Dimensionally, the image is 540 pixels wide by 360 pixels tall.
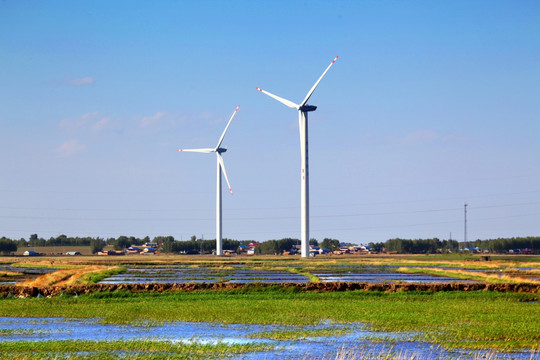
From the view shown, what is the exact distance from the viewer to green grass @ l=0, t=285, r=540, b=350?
31875 mm

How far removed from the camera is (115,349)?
27.2m

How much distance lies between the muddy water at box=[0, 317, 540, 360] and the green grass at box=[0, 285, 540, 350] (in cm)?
150

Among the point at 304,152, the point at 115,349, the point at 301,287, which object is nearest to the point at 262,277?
the point at 301,287

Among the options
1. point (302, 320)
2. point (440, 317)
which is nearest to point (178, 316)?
point (302, 320)

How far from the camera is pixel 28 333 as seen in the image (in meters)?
31.5

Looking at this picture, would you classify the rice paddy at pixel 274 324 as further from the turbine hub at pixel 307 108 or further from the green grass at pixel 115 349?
the turbine hub at pixel 307 108

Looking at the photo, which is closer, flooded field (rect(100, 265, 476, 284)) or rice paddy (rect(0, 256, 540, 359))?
rice paddy (rect(0, 256, 540, 359))

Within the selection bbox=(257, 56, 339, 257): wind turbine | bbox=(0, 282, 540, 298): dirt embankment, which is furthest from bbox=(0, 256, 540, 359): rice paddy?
bbox=(257, 56, 339, 257): wind turbine

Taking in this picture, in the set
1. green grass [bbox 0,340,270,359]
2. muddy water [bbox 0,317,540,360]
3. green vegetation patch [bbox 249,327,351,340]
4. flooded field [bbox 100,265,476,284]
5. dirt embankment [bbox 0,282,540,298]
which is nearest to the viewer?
green grass [bbox 0,340,270,359]

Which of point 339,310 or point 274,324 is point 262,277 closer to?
point 339,310

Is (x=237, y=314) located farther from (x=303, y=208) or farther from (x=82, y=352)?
(x=303, y=208)

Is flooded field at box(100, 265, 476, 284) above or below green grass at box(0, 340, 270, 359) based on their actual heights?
above

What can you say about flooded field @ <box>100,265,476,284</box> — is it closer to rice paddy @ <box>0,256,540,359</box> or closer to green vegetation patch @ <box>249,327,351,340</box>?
rice paddy @ <box>0,256,540,359</box>

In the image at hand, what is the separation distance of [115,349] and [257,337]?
6374mm
